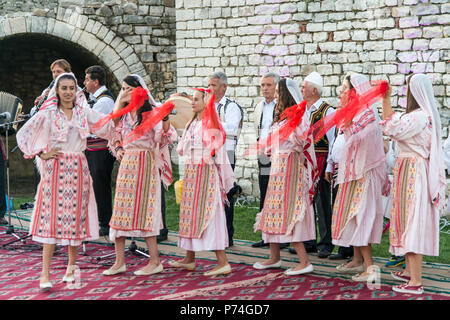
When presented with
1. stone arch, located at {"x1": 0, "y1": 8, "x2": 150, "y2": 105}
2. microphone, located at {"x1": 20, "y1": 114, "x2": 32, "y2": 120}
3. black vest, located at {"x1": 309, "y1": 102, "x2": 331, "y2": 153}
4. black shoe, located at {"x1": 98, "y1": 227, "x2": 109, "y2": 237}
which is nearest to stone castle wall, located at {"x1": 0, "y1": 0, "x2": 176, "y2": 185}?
stone arch, located at {"x1": 0, "y1": 8, "x2": 150, "y2": 105}

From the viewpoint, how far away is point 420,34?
9164 mm

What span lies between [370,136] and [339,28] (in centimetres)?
515

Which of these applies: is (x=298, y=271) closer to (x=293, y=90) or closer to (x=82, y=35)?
(x=293, y=90)

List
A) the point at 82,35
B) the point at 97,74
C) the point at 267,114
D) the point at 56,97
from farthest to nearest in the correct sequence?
the point at 82,35
the point at 97,74
the point at 267,114
the point at 56,97

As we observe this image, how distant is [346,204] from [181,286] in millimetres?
1597

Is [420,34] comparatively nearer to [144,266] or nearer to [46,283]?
[144,266]

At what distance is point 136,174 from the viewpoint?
18.1 feet

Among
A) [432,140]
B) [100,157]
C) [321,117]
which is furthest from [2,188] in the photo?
[432,140]

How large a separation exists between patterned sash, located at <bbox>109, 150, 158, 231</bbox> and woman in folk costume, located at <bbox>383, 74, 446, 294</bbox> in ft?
7.12

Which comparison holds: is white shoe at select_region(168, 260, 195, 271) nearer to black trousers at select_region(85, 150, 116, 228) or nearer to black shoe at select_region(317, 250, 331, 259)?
black shoe at select_region(317, 250, 331, 259)

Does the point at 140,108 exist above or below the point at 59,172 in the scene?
above

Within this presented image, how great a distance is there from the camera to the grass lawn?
262 inches

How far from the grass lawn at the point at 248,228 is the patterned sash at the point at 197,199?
2.12 m

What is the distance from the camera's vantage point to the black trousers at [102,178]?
23.8ft
